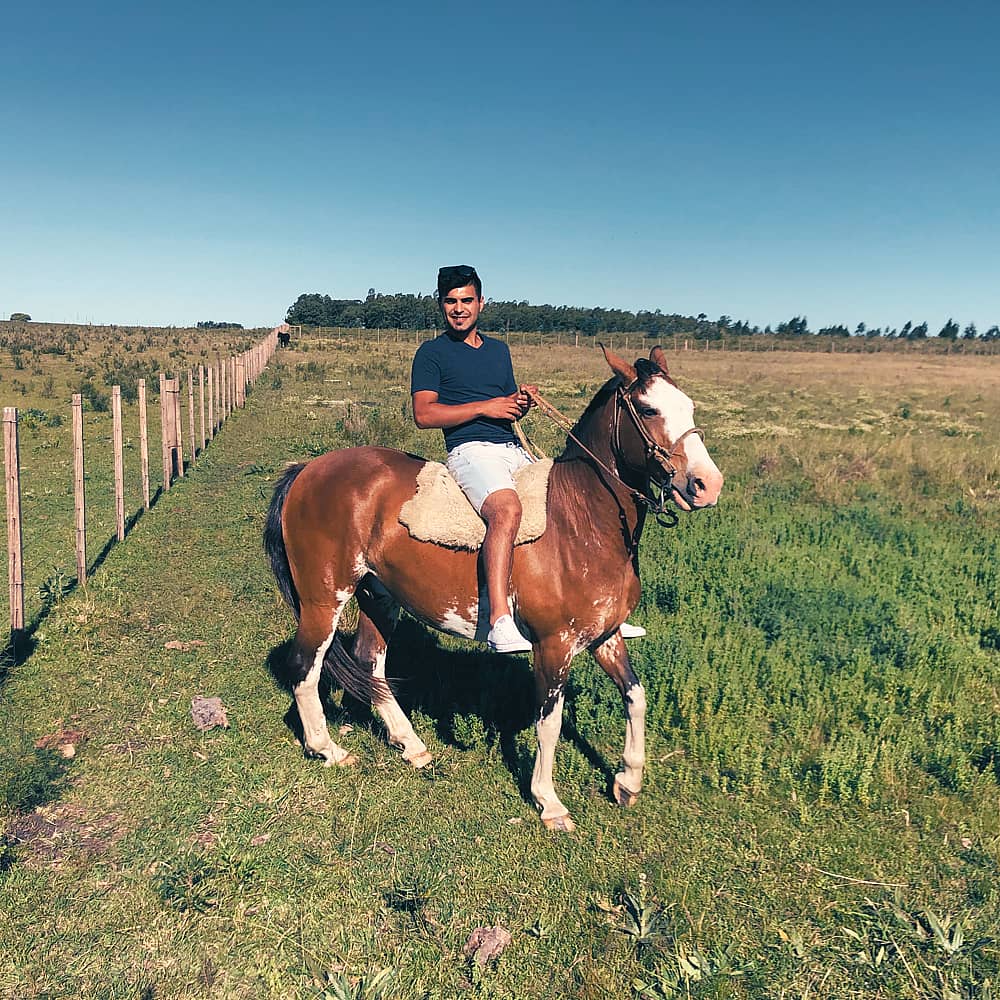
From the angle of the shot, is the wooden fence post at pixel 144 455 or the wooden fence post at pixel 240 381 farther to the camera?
the wooden fence post at pixel 240 381

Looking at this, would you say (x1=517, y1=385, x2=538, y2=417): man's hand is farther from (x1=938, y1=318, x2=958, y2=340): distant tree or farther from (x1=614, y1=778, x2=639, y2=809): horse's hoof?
(x1=938, y1=318, x2=958, y2=340): distant tree

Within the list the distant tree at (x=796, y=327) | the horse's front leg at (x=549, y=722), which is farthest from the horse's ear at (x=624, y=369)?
the distant tree at (x=796, y=327)

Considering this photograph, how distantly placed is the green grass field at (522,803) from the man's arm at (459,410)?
8.15 ft

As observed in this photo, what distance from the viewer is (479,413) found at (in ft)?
14.1

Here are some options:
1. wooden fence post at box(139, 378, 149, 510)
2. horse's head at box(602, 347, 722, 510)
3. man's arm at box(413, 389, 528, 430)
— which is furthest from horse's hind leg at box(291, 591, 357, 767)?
wooden fence post at box(139, 378, 149, 510)

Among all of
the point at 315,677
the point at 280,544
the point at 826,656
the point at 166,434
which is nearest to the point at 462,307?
the point at 280,544

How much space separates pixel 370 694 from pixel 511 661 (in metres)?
1.67

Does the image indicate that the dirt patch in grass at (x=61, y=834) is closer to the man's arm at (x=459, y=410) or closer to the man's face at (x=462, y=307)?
the man's arm at (x=459, y=410)

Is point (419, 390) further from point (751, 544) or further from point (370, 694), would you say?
point (751, 544)

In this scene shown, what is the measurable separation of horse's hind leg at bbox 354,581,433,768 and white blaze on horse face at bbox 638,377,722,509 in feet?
8.27

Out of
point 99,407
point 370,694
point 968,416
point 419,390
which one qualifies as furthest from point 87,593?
point 968,416

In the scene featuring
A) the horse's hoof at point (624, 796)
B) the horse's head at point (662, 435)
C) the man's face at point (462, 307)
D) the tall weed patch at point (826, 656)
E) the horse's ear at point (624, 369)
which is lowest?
the horse's hoof at point (624, 796)

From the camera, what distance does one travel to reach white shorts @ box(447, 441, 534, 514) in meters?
4.38

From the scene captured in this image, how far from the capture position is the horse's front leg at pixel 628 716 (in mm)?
4652
